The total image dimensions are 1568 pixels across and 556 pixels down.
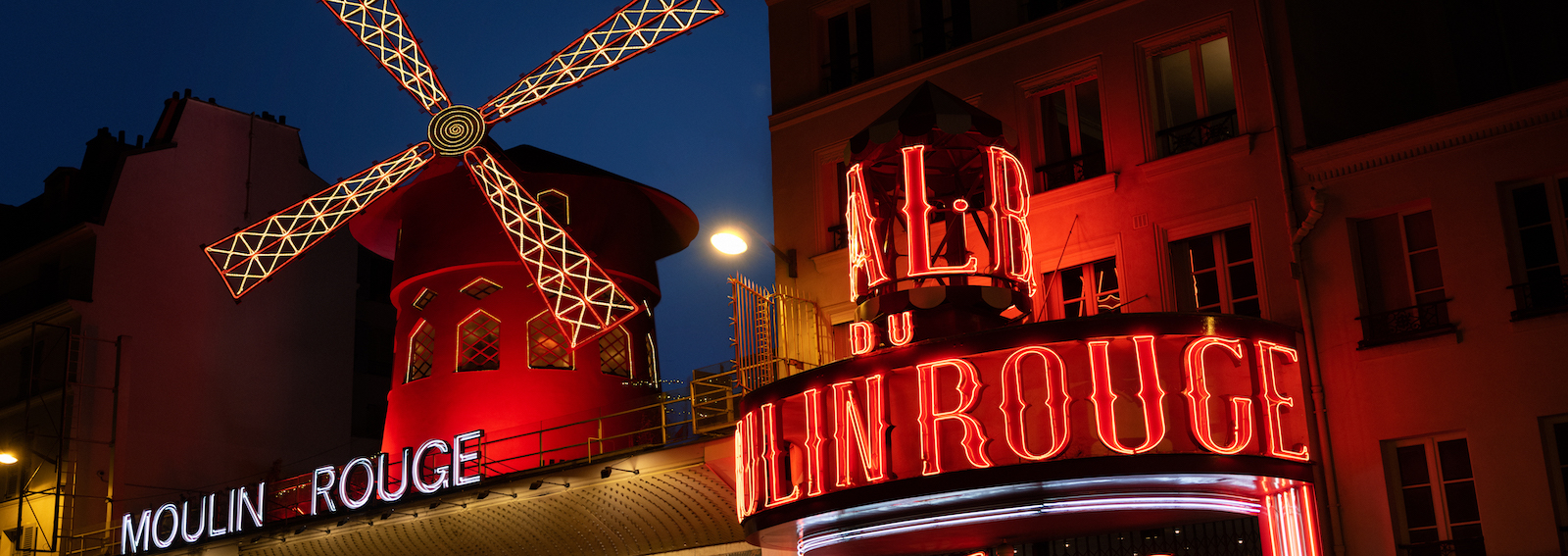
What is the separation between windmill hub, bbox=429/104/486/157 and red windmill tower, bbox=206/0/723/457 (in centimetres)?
2

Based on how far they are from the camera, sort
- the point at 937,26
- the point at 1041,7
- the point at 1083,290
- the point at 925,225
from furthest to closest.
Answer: the point at 937,26
the point at 1041,7
the point at 1083,290
the point at 925,225

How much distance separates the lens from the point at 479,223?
17.6m

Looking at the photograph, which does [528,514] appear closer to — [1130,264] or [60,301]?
[1130,264]

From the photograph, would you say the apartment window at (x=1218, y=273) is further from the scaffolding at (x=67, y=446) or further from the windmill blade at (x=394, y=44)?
the scaffolding at (x=67, y=446)

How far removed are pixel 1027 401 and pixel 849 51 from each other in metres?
5.48

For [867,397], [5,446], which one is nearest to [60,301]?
[5,446]

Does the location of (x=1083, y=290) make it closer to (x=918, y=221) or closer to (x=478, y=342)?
(x=918, y=221)

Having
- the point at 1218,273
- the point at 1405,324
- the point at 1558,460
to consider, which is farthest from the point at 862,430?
the point at 1558,460

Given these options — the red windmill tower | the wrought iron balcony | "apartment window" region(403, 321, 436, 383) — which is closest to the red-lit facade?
the wrought iron balcony

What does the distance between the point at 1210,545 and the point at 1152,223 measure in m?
2.61

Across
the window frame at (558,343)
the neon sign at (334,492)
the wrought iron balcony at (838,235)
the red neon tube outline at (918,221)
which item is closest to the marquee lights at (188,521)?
the neon sign at (334,492)

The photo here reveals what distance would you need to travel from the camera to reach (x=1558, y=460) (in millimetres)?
9180

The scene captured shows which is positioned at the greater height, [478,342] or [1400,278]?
[478,342]

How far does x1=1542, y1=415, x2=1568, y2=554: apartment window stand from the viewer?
357 inches
